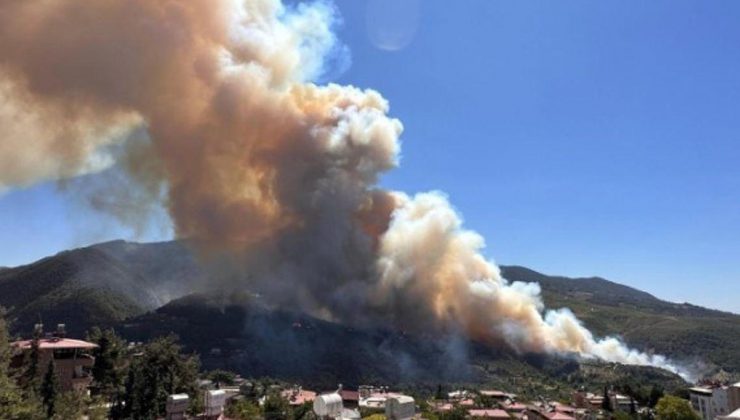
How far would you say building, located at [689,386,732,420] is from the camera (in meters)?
74.9

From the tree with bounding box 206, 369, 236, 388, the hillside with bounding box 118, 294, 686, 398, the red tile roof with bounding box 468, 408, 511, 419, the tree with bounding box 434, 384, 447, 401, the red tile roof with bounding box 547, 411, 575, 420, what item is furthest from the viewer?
the hillside with bounding box 118, 294, 686, 398

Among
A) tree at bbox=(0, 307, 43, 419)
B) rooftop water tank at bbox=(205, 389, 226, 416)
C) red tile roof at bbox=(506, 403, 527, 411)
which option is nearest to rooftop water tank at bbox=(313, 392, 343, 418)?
rooftop water tank at bbox=(205, 389, 226, 416)

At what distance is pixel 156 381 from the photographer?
44719 mm

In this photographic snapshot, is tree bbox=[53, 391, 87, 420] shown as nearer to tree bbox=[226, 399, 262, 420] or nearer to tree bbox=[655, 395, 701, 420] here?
tree bbox=[226, 399, 262, 420]

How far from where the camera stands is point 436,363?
111 meters

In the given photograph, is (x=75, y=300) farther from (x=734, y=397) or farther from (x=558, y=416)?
(x=734, y=397)

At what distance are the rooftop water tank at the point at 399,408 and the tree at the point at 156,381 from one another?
23.0 metres

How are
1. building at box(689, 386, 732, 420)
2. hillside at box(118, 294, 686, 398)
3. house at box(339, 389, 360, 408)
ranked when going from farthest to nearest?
hillside at box(118, 294, 686, 398) → building at box(689, 386, 732, 420) → house at box(339, 389, 360, 408)

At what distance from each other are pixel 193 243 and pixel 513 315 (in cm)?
6276

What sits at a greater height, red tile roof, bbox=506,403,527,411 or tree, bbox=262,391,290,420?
tree, bbox=262,391,290,420

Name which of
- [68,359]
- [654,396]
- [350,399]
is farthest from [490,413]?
[68,359]

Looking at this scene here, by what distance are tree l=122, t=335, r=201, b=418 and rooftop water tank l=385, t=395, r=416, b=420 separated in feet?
75.4

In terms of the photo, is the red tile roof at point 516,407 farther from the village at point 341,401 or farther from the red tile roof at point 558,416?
the red tile roof at point 558,416

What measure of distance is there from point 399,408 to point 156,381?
85.7 ft
